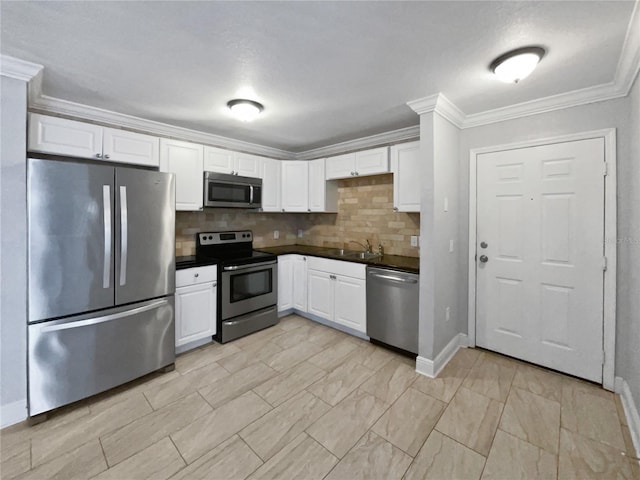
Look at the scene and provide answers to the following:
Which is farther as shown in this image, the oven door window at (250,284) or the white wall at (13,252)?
the oven door window at (250,284)

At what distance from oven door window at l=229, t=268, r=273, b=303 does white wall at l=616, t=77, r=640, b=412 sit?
3175mm

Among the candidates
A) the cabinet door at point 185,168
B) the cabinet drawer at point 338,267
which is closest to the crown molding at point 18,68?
the cabinet door at point 185,168

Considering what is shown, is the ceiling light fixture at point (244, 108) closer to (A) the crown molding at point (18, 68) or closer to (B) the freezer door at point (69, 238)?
(B) the freezer door at point (69, 238)

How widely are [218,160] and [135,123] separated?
0.86m

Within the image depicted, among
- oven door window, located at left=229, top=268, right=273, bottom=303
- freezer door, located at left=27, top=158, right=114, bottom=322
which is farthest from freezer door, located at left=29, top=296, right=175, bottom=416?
oven door window, located at left=229, top=268, right=273, bottom=303

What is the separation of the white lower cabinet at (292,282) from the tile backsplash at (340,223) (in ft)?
2.22

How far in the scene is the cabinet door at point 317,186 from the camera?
392 centimetres

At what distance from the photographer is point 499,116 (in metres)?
2.66

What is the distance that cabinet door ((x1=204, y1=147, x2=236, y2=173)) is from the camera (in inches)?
128

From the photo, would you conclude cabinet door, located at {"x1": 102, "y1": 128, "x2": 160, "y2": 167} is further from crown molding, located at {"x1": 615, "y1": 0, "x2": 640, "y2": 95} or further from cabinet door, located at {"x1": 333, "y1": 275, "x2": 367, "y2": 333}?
crown molding, located at {"x1": 615, "y1": 0, "x2": 640, "y2": 95}

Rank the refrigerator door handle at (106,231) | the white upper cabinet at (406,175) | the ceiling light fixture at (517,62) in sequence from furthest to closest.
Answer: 1. the white upper cabinet at (406,175)
2. the refrigerator door handle at (106,231)
3. the ceiling light fixture at (517,62)

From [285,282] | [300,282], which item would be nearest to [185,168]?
[285,282]

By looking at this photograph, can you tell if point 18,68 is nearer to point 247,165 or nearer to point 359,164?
point 247,165

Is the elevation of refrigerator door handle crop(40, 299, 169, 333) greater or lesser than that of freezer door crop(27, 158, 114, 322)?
lesser
